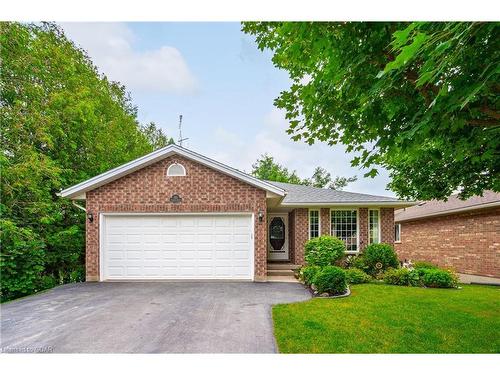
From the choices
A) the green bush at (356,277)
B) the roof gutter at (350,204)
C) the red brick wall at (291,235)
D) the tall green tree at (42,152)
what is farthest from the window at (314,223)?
the tall green tree at (42,152)

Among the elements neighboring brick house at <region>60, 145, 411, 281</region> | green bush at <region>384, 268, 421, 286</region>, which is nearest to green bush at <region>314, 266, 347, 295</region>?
neighboring brick house at <region>60, 145, 411, 281</region>

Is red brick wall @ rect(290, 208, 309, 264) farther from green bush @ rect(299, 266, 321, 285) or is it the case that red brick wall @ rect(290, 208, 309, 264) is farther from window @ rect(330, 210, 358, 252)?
green bush @ rect(299, 266, 321, 285)

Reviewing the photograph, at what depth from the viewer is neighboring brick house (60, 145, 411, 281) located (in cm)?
888

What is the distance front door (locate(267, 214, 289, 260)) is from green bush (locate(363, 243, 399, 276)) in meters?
3.53

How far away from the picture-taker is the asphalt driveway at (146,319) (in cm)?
406

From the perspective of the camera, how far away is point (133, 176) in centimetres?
908

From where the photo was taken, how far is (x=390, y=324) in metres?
5.11

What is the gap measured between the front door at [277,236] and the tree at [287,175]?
1612cm

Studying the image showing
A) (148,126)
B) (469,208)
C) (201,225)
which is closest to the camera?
(201,225)

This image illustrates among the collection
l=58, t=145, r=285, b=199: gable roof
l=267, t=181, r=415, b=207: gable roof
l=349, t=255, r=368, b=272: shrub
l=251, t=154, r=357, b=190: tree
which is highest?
l=251, t=154, r=357, b=190: tree

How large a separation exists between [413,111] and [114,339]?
17.4ft
